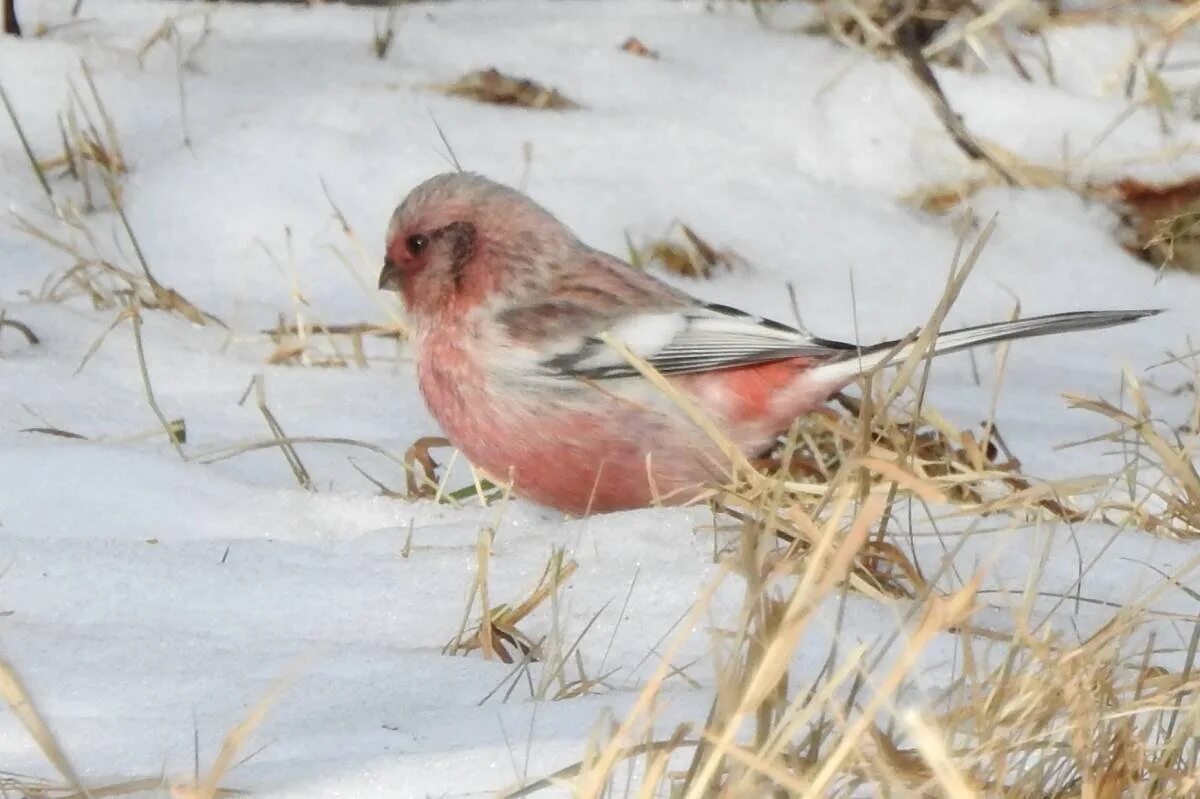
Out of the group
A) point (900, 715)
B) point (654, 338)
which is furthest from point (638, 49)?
point (900, 715)

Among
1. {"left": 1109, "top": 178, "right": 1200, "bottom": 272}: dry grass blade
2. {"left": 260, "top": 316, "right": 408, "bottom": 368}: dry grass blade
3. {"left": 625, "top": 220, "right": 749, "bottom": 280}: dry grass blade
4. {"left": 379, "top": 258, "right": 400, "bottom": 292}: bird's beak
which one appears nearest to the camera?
{"left": 379, "top": 258, "right": 400, "bottom": 292}: bird's beak

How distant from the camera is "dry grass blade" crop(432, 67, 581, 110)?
18.4 feet

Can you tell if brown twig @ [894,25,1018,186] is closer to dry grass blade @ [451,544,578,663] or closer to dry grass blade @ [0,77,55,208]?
dry grass blade @ [0,77,55,208]

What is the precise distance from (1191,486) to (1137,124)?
309cm

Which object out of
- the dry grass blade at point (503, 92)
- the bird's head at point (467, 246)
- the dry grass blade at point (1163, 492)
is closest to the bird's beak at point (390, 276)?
the bird's head at point (467, 246)

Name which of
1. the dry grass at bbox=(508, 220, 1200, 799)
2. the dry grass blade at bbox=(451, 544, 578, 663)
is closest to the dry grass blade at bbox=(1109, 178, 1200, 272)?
the dry grass at bbox=(508, 220, 1200, 799)

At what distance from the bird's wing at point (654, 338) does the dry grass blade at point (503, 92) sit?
6.43ft

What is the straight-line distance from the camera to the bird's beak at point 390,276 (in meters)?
3.98

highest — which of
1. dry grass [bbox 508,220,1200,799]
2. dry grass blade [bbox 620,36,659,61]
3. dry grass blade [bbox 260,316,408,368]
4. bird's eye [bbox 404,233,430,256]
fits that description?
dry grass [bbox 508,220,1200,799]

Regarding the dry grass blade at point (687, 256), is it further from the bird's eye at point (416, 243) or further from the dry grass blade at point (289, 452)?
the dry grass blade at point (289, 452)

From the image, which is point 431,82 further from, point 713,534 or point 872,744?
point 872,744

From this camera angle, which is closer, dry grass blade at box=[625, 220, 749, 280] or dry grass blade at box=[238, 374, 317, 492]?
dry grass blade at box=[238, 374, 317, 492]

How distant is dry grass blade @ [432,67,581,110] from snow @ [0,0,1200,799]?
84 millimetres

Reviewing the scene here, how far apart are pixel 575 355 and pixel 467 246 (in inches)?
17.4
